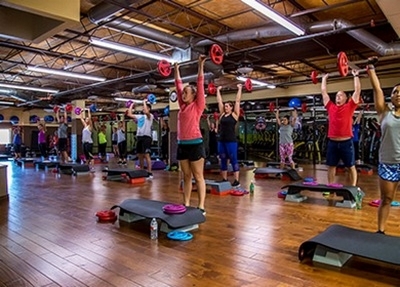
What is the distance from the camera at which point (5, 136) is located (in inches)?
761

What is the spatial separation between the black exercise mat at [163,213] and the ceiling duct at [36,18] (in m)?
1.99

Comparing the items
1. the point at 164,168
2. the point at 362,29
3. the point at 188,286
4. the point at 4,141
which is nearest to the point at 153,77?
the point at 164,168

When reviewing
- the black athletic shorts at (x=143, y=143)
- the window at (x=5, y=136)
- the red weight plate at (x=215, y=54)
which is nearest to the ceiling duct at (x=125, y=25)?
the red weight plate at (x=215, y=54)

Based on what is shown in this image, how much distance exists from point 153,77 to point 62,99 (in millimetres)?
6285

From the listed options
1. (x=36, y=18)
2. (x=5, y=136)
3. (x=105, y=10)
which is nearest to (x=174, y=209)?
(x=36, y=18)

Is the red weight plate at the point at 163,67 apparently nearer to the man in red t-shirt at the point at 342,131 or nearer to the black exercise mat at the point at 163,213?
the black exercise mat at the point at 163,213

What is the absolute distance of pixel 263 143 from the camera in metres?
13.6

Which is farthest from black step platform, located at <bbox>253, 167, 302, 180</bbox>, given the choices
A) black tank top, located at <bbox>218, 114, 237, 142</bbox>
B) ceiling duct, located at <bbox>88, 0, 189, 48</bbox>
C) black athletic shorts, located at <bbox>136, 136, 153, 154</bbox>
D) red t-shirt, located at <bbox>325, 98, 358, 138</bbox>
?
ceiling duct, located at <bbox>88, 0, 189, 48</bbox>

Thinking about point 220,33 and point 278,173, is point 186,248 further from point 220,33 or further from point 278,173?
point 220,33

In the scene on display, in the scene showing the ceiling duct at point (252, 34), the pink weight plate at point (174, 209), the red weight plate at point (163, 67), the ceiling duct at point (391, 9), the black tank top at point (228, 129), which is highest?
the ceiling duct at point (252, 34)

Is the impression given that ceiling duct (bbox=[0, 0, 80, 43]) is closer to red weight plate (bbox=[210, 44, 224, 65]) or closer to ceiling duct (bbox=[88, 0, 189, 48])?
ceiling duct (bbox=[88, 0, 189, 48])

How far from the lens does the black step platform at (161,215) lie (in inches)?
114

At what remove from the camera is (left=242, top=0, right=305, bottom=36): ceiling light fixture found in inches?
155

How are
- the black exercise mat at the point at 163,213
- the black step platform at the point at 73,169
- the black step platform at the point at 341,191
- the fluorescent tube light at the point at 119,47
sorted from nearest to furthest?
1. the black exercise mat at the point at 163,213
2. the black step platform at the point at 341,191
3. the fluorescent tube light at the point at 119,47
4. the black step platform at the point at 73,169
